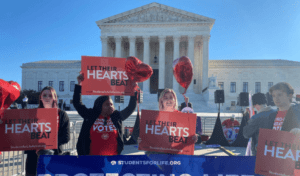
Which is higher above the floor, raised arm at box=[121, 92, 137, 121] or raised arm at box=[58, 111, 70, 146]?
raised arm at box=[121, 92, 137, 121]

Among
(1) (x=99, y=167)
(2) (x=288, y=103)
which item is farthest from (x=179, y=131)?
(2) (x=288, y=103)

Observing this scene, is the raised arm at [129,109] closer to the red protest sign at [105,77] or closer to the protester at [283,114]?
the red protest sign at [105,77]

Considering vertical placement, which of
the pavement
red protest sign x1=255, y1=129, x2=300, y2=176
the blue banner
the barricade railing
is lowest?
the pavement

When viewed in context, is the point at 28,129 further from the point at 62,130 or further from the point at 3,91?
the point at 3,91

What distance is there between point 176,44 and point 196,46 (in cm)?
649

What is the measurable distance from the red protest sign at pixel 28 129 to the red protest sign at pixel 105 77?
2.65 feet

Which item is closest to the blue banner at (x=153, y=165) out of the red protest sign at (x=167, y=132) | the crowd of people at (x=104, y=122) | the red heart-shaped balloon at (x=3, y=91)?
the red protest sign at (x=167, y=132)

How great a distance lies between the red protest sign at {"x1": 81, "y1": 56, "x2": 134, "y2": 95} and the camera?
364 centimetres

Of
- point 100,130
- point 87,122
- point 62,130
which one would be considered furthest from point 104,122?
point 62,130

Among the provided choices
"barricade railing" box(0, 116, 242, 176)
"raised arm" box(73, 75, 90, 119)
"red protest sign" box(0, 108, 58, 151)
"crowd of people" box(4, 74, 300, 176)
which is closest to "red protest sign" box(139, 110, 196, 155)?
"crowd of people" box(4, 74, 300, 176)

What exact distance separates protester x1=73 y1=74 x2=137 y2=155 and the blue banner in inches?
11.4

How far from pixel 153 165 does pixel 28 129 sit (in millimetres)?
1895

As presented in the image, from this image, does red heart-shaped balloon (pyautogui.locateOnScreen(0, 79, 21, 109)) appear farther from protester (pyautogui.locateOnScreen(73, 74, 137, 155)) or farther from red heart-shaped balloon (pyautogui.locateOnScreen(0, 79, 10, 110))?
protester (pyautogui.locateOnScreen(73, 74, 137, 155))

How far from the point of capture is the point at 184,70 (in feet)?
12.5
